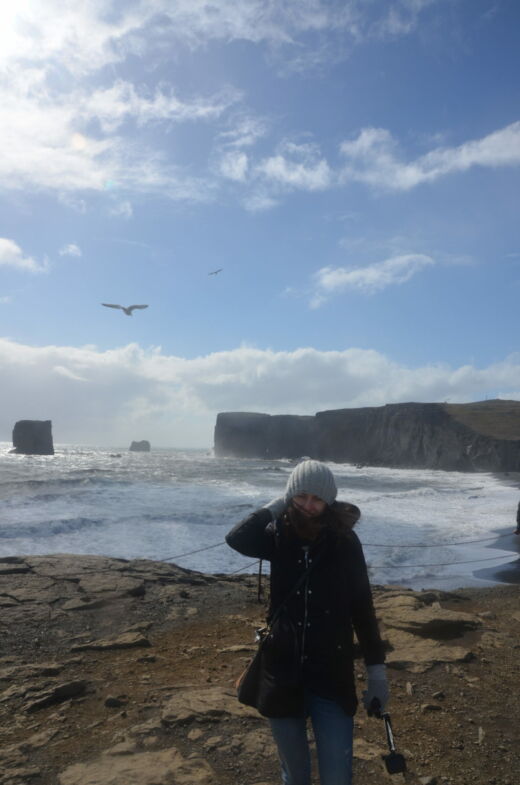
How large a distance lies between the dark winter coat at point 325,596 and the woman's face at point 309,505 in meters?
0.07

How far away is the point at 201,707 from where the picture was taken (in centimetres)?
407

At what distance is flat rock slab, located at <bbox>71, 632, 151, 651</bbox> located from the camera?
221 inches

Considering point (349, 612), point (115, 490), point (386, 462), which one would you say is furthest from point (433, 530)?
point (386, 462)

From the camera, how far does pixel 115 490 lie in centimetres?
2439

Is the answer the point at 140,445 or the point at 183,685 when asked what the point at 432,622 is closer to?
the point at 183,685

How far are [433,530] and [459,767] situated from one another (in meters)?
14.7

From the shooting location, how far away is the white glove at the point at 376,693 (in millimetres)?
2307

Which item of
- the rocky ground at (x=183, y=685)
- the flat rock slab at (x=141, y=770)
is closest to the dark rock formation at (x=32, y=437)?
the rocky ground at (x=183, y=685)

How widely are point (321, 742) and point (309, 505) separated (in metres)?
0.94

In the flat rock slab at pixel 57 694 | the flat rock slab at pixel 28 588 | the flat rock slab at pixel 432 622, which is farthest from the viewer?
the flat rock slab at pixel 28 588

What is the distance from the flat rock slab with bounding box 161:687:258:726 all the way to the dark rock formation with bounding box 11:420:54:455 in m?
88.1

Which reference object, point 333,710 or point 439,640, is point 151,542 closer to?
point 439,640

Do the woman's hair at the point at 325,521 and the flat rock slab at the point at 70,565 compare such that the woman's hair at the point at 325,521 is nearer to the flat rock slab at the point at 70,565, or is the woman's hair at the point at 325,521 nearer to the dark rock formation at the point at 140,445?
the flat rock slab at the point at 70,565

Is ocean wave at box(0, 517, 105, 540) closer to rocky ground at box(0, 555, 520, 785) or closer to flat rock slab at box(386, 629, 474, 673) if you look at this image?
rocky ground at box(0, 555, 520, 785)
